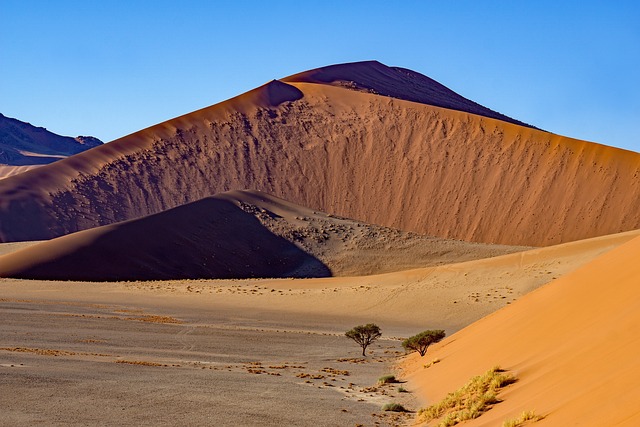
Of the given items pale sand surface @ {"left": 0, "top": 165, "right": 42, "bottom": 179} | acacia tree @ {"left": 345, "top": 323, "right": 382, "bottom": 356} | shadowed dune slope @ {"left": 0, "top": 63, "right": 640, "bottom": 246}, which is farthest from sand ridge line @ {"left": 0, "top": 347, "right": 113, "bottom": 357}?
pale sand surface @ {"left": 0, "top": 165, "right": 42, "bottom": 179}

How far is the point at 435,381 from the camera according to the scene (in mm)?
20500

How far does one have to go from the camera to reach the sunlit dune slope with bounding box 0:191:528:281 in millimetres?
62406

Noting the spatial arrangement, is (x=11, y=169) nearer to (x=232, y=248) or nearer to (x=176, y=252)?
(x=232, y=248)

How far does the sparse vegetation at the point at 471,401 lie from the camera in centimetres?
1386

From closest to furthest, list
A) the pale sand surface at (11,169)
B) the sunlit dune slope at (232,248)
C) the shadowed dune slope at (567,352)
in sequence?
the shadowed dune slope at (567,352)
the sunlit dune slope at (232,248)
the pale sand surface at (11,169)

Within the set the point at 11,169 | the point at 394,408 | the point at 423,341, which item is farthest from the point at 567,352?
the point at 11,169

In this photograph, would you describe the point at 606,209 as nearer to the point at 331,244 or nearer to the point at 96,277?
the point at 331,244

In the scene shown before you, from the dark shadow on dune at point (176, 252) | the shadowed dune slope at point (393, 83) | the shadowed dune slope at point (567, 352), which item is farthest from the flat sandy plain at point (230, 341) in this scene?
the shadowed dune slope at point (393, 83)

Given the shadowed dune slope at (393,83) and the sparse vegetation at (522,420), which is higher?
the shadowed dune slope at (393,83)

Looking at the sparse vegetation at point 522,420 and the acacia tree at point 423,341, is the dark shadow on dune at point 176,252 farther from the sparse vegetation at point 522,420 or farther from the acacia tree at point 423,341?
the sparse vegetation at point 522,420

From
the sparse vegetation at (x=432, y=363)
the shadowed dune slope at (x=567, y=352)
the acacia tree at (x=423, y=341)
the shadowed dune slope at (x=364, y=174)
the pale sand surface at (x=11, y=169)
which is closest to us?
the shadowed dune slope at (x=567, y=352)

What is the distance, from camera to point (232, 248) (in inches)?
2778

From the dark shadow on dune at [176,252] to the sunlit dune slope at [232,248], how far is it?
7 cm

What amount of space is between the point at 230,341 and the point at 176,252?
3457 centimetres
